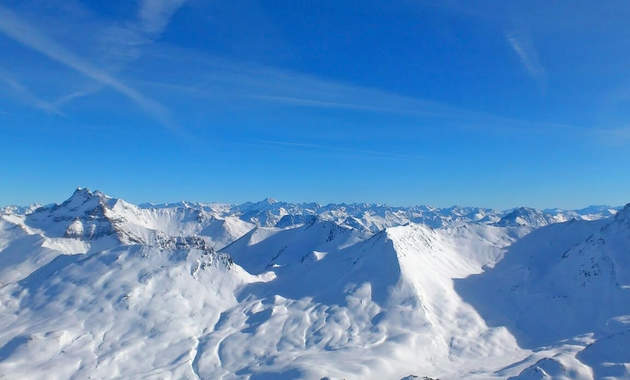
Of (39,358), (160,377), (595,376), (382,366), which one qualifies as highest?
(39,358)

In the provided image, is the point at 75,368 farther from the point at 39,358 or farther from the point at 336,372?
the point at 336,372

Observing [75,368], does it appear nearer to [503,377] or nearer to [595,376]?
[503,377]

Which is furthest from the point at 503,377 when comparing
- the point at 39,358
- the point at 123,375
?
the point at 39,358

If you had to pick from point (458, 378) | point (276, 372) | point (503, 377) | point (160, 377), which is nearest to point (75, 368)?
point (160, 377)

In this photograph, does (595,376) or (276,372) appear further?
(276,372)

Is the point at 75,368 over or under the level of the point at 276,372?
over

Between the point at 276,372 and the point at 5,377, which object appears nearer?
the point at 5,377

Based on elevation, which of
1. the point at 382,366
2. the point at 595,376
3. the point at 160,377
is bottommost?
the point at 595,376

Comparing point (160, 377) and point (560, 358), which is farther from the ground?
point (160, 377)

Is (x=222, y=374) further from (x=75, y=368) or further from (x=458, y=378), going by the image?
(x=458, y=378)
